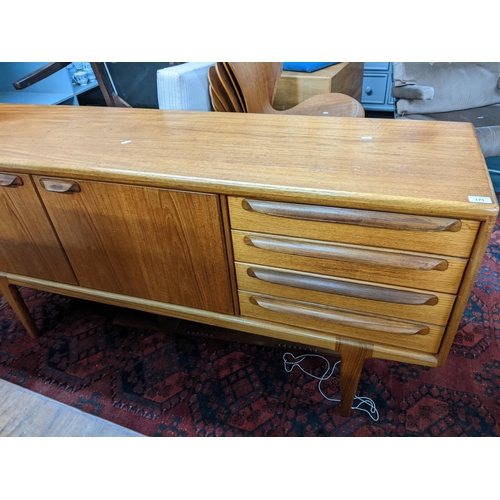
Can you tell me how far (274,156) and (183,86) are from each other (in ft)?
2.49

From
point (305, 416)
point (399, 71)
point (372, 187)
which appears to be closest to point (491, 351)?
point (305, 416)

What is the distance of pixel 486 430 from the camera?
106 centimetres

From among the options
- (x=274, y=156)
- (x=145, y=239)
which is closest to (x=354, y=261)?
(x=274, y=156)

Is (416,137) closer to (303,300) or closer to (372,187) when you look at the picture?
(372,187)

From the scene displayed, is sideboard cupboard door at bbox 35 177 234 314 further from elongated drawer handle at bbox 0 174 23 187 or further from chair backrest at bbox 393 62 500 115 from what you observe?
chair backrest at bbox 393 62 500 115

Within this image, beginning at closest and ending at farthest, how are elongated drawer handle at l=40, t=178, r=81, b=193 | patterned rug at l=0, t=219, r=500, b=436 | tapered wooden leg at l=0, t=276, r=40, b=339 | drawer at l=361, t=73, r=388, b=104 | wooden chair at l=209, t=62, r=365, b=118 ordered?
elongated drawer handle at l=40, t=178, r=81, b=193 < patterned rug at l=0, t=219, r=500, b=436 < tapered wooden leg at l=0, t=276, r=40, b=339 < wooden chair at l=209, t=62, r=365, b=118 < drawer at l=361, t=73, r=388, b=104

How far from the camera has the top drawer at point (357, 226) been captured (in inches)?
26.6

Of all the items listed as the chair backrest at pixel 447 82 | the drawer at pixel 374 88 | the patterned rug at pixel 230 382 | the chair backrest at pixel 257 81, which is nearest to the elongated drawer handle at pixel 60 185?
the patterned rug at pixel 230 382

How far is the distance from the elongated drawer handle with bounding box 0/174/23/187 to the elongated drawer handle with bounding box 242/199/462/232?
1.97 feet

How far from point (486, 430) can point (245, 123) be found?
1.08m

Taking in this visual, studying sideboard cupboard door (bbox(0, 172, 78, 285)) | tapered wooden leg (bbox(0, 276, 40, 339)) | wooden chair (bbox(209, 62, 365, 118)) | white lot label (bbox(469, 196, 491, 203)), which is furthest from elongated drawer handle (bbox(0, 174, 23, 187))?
white lot label (bbox(469, 196, 491, 203))

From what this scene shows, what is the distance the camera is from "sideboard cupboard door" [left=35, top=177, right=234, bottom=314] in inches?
34.0

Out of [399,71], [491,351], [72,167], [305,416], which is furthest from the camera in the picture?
[399,71]

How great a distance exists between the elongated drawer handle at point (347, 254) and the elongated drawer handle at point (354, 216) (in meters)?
0.06
